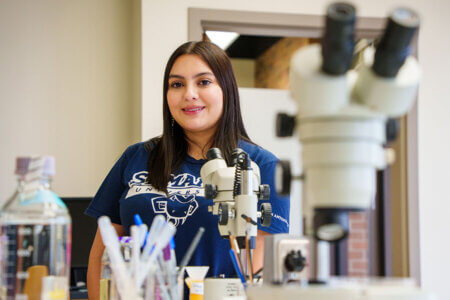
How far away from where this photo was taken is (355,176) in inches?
33.0

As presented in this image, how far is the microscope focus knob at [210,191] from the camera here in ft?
4.40

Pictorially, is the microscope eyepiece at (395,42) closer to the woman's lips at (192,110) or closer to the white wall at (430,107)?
the woman's lips at (192,110)

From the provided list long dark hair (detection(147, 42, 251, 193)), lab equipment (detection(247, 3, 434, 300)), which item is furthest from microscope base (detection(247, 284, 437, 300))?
long dark hair (detection(147, 42, 251, 193))

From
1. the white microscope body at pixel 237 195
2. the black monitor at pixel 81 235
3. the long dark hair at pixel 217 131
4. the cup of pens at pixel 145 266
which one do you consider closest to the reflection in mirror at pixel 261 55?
the black monitor at pixel 81 235

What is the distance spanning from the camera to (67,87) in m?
3.60

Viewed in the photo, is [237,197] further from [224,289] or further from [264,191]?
[224,289]

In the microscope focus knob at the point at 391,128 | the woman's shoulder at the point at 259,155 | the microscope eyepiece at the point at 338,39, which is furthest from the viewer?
the woman's shoulder at the point at 259,155

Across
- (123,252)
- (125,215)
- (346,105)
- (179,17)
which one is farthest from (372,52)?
(179,17)

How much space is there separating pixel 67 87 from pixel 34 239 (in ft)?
8.95

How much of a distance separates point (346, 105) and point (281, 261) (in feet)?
1.15

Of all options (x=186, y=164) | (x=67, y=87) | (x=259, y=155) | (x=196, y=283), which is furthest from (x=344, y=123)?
(x=67, y=87)

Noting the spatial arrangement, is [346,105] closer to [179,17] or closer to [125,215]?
[125,215]

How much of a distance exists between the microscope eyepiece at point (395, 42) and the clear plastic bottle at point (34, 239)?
55 cm

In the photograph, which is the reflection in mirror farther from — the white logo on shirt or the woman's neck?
the white logo on shirt
